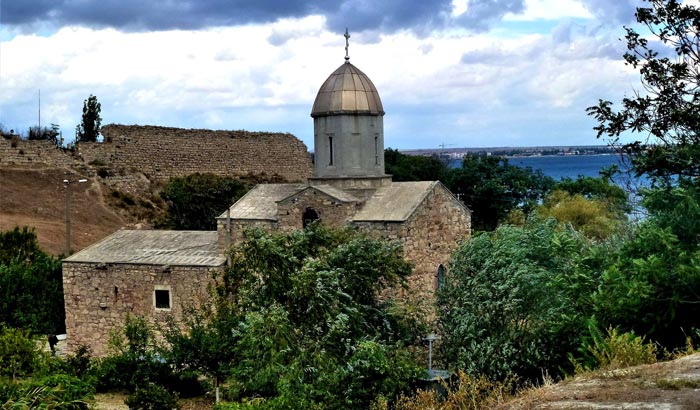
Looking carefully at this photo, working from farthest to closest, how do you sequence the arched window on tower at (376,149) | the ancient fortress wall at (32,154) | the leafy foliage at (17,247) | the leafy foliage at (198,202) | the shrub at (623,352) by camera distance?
the ancient fortress wall at (32,154) → the leafy foliage at (198,202) → the leafy foliage at (17,247) → the arched window on tower at (376,149) → the shrub at (623,352)

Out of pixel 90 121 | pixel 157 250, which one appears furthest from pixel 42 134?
pixel 157 250

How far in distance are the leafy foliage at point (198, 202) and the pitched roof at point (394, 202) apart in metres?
17.6

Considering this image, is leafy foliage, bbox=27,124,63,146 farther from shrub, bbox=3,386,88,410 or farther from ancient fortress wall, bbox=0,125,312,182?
shrub, bbox=3,386,88,410

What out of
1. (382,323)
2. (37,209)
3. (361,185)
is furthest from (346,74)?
(37,209)

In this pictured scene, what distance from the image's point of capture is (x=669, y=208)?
13234mm

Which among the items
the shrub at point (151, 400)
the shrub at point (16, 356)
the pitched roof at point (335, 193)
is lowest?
the shrub at point (151, 400)

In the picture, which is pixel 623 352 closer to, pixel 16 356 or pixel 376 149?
pixel 16 356

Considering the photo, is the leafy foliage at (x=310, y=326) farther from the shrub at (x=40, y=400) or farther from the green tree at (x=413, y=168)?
the green tree at (x=413, y=168)

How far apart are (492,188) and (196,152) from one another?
17.4 meters

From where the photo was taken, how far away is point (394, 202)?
69.4ft

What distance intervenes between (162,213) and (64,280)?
19.6m

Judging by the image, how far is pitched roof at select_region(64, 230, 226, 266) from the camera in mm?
22234

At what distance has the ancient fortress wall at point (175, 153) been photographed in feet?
137

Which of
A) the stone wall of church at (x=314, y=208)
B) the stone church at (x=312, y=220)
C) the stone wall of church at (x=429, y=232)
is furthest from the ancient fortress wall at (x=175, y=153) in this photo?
the stone wall of church at (x=429, y=232)
